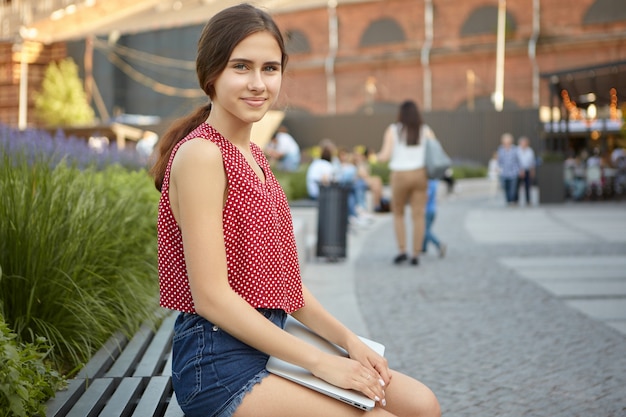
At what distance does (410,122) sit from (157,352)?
644 cm

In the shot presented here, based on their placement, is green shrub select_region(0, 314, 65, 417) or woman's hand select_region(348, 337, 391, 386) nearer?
green shrub select_region(0, 314, 65, 417)

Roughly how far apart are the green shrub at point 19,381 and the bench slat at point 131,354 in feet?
1.80

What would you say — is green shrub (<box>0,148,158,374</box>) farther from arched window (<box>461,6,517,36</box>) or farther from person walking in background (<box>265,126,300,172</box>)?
arched window (<box>461,6,517,36</box>)

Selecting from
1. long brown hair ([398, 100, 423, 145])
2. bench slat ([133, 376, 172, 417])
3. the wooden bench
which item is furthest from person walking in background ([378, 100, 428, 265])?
bench slat ([133, 376, 172, 417])

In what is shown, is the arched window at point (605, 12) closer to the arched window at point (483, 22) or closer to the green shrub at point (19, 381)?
the arched window at point (483, 22)

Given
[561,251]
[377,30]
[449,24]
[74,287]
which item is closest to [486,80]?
[449,24]

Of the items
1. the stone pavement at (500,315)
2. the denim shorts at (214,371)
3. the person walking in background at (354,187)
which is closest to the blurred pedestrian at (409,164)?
the stone pavement at (500,315)

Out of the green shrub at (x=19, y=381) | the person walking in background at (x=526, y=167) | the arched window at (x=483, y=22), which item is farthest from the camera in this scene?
the arched window at (x=483, y=22)

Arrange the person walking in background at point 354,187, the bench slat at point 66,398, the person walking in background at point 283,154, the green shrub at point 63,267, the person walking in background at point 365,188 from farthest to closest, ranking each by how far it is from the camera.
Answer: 1. the person walking in background at point 283,154
2. the person walking in background at point 365,188
3. the person walking in background at point 354,187
4. the green shrub at point 63,267
5. the bench slat at point 66,398

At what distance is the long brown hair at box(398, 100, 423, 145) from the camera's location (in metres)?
9.55

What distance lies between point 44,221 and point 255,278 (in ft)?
5.37

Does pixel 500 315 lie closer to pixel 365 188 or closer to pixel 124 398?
pixel 124 398

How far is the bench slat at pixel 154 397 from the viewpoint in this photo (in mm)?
2648

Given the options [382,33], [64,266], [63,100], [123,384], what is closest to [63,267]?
[64,266]
